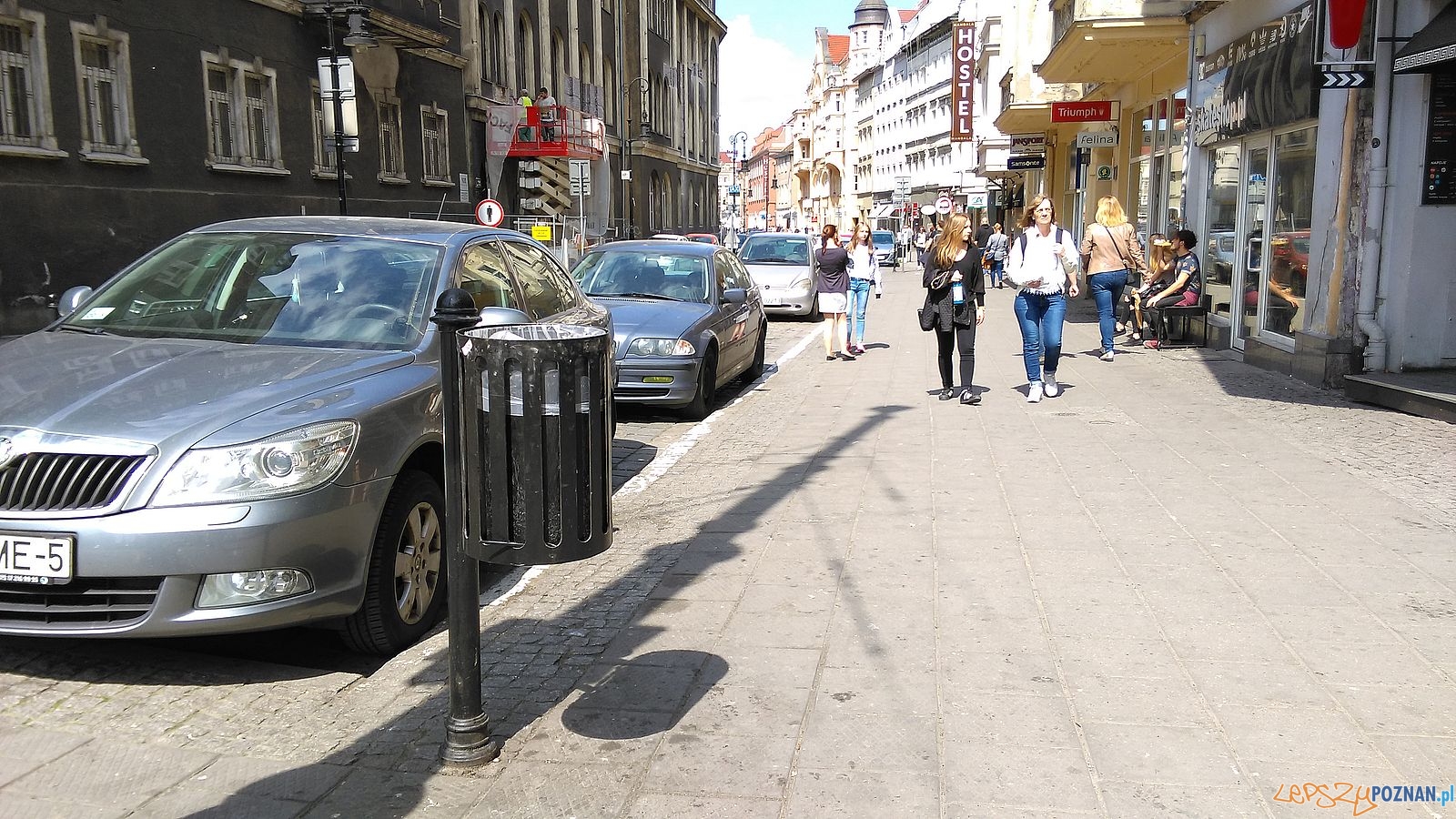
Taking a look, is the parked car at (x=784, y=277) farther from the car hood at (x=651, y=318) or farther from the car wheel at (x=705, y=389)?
the car wheel at (x=705, y=389)

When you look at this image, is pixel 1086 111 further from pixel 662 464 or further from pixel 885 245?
pixel 885 245

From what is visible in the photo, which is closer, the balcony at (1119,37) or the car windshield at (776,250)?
the balcony at (1119,37)

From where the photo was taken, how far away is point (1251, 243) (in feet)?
46.1

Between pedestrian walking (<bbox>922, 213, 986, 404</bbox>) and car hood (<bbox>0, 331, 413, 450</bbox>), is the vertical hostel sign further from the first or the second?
car hood (<bbox>0, 331, 413, 450</bbox>)

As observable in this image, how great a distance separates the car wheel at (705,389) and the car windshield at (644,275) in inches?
32.8

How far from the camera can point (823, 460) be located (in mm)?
→ 8078

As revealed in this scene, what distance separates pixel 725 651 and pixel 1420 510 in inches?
170

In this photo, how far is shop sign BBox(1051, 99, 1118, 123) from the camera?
23.1 metres

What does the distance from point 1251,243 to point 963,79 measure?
39320mm

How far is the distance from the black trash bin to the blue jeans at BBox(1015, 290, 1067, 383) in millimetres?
7892

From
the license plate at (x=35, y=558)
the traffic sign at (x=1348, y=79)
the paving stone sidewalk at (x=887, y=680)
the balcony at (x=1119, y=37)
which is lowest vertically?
the paving stone sidewalk at (x=887, y=680)

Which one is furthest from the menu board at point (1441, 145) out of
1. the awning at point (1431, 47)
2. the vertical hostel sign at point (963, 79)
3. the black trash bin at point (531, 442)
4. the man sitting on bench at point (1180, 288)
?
the vertical hostel sign at point (963, 79)

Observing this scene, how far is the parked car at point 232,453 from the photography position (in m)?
3.73

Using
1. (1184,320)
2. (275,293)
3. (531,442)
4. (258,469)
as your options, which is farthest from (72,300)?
(1184,320)
